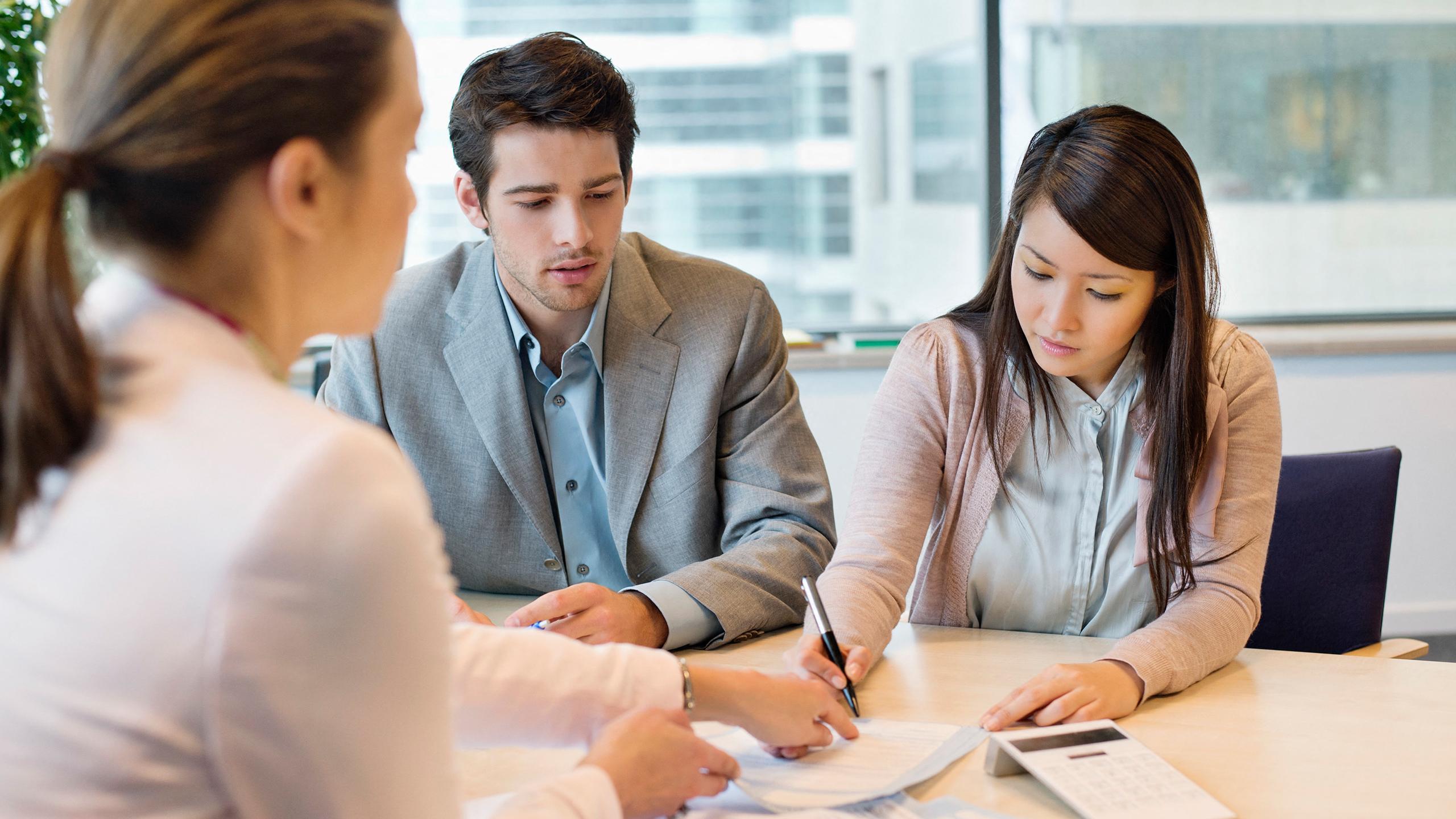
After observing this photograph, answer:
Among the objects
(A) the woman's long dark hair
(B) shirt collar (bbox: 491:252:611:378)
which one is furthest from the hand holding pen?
(B) shirt collar (bbox: 491:252:611:378)

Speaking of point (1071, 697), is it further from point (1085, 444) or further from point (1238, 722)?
point (1085, 444)

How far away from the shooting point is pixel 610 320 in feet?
5.84

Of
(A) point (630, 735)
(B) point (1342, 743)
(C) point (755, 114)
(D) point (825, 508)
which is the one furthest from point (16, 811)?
(C) point (755, 114)

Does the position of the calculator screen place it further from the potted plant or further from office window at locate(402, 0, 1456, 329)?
office window at locate(402, 0, 1456, 329)

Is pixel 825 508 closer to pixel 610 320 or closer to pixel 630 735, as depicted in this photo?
pixel 610 320

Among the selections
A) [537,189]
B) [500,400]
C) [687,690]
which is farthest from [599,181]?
[687,690]

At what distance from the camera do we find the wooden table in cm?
105

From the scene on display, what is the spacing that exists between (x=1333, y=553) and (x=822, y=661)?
98 centimetres

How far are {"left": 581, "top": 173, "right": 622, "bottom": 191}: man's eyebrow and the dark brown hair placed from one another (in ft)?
0.19

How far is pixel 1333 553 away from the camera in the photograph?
1.78m

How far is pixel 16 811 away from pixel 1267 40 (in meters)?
3.76

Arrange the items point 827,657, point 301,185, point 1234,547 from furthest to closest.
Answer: point 1234,547 < point 827,657 < point 301,185

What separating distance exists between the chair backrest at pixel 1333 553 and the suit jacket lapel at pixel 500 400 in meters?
1.10

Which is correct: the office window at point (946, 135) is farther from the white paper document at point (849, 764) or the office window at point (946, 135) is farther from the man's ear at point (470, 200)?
the white paper document at point (849, 764)
